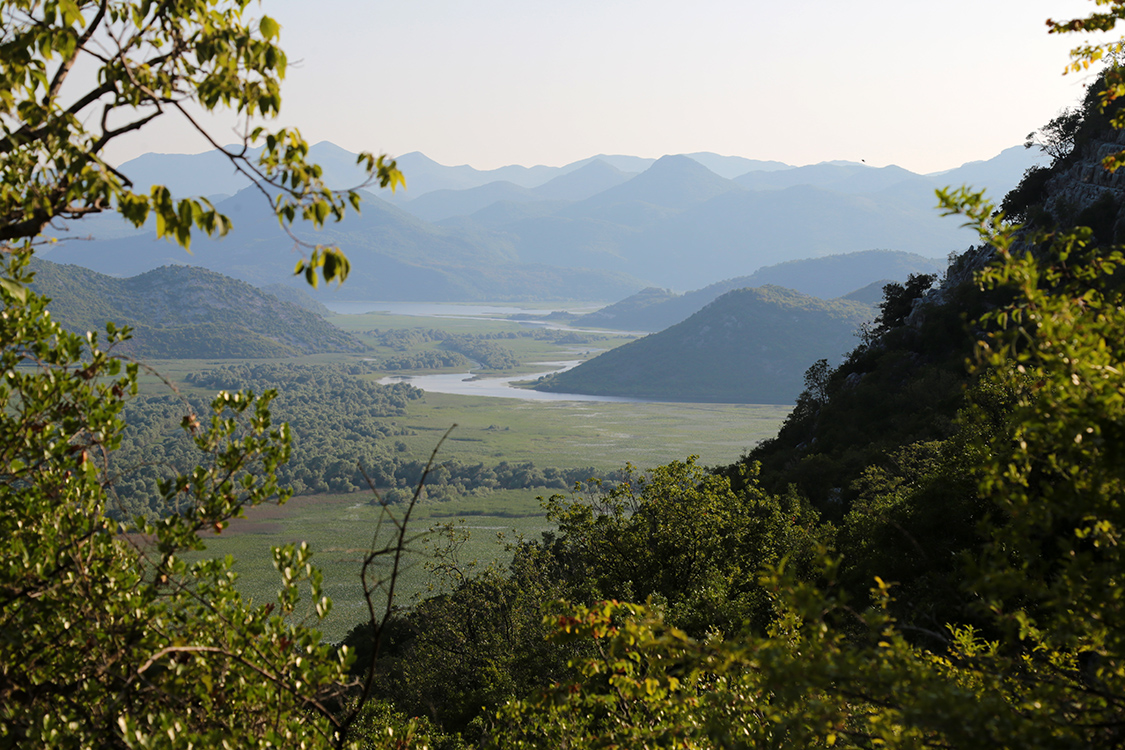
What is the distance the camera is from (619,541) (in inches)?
876

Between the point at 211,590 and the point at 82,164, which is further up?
the point at 82,164

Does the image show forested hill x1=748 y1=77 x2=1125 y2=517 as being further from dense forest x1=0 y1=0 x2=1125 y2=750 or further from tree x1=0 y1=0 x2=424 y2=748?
tree x1=0 y1=0 x2=424 y2=748

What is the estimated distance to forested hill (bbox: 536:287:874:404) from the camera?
17650cm

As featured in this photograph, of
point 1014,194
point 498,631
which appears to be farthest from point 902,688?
point 1014,194

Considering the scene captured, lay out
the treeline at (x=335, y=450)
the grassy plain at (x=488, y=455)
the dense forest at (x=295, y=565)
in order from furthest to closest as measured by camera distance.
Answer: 1. the treeline at (x=335, y=450)
2. the grassy plain at (x=488, y=455)
3. the dense forest at (x=295, y=565)

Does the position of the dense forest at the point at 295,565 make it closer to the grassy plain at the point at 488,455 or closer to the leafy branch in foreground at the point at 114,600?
the leafy branch in foreground at the point at 114,600

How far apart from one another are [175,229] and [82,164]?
92cm

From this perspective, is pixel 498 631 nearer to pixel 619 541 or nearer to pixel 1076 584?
pixel 619 541

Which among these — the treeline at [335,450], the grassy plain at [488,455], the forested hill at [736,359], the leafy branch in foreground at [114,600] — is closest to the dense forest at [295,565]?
the leafy branch in foreground at [114,600]

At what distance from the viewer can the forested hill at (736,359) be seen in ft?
579

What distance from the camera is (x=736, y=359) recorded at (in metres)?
185

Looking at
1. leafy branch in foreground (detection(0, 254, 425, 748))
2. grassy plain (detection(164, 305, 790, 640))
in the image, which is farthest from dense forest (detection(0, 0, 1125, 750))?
grassy plain (detection(164, 305, 790, 640))

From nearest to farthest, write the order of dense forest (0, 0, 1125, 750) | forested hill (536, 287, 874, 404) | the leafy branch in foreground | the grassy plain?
Result: 1. dense forest (0, 0, 1125, 750)
2. the leafy branch in foreground
3. the grassy plain
4. forested hill (536, 287, 874, 404)

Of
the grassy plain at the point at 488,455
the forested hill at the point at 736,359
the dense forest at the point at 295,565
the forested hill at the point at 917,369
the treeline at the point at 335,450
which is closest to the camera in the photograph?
the dense forest at the point at 295,565
